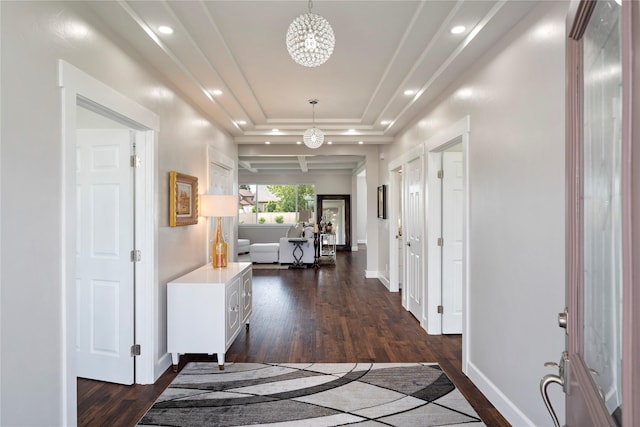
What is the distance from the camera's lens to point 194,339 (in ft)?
10.4

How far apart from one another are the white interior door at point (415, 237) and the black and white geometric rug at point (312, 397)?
1403 millimetres

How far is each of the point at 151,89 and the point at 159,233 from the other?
1.18 metres

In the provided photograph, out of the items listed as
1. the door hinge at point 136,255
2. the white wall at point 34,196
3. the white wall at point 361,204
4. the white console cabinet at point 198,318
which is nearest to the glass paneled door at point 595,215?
the white wall at point 34,196

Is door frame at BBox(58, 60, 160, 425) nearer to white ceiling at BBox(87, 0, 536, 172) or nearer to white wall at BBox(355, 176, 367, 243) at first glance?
white ceiling at BBox(87, 0, 536, 172)

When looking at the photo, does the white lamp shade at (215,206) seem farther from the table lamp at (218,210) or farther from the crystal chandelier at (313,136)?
the crystal chandelier at (313,136)

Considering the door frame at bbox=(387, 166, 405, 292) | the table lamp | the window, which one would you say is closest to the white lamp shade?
the table lamp

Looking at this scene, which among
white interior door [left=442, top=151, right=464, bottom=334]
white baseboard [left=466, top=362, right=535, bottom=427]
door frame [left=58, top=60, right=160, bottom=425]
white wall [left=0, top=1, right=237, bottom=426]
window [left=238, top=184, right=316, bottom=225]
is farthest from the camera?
window [left=238, top=184, right=316, bottom=225]

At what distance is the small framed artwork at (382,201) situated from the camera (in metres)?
6.64

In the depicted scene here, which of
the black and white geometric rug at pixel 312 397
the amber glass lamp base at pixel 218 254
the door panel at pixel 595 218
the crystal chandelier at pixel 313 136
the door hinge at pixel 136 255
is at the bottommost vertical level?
the black and white geometric rug at pixel 312 397

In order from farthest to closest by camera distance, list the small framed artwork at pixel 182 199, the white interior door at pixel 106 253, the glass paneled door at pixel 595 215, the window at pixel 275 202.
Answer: the window at pixel 275 202, the small framed artwork at pixel 182 199, the white interior door at pixel 106 253, the glass paneled door at pixel 595 215

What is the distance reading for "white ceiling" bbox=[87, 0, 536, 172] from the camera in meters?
2.35

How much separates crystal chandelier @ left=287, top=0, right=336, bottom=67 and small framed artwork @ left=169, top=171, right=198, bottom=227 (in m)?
1.95

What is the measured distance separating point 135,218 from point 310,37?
2014mm

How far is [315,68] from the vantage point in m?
3.55
